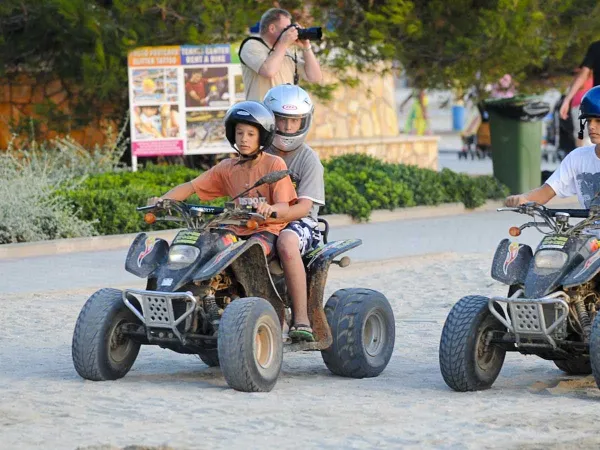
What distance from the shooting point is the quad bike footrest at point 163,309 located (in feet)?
23.6

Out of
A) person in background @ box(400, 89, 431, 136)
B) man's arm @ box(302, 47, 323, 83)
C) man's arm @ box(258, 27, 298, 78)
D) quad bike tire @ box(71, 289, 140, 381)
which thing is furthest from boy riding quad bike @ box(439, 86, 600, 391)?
person in background @ box(400, 89, 431, 136)

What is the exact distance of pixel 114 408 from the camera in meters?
6.78

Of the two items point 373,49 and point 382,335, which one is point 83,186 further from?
point 382,335

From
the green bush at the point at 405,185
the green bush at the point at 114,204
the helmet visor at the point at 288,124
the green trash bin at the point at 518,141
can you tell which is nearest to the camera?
the helmet visor at the point at 288,124

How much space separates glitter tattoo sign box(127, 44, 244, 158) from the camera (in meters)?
16.5

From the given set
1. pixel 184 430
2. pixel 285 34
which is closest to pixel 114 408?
pixel 184 430

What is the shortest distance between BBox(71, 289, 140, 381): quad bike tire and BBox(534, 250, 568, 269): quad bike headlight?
2.12 meters

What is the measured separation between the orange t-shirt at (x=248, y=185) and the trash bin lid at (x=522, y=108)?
446 inches

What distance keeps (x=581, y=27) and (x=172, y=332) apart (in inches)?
461

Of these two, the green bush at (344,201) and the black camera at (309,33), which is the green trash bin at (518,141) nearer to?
the green bush at (344,201)

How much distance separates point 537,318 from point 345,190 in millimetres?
8728

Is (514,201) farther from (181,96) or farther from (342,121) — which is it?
(342,121)

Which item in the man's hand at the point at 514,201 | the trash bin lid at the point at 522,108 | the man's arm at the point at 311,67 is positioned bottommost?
the man's hand at the point at 514,201

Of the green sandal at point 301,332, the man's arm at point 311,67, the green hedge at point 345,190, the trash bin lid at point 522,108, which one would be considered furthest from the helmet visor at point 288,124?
the trash bin lid at point 522,108
